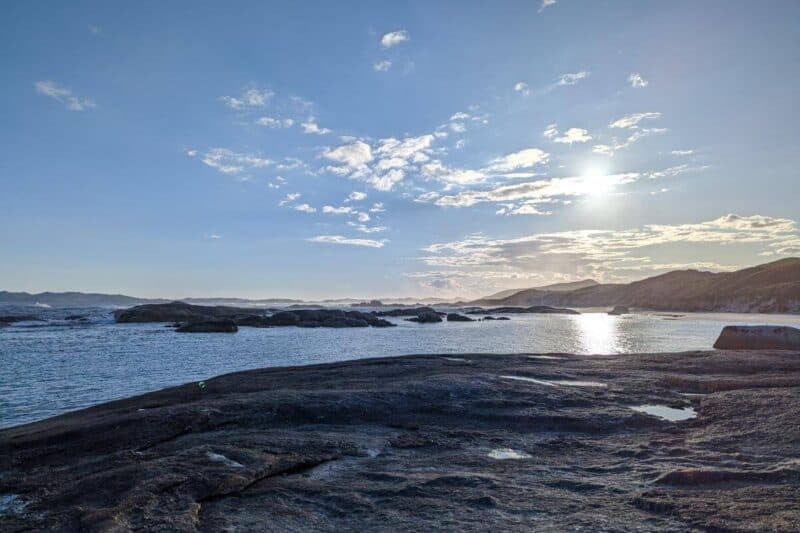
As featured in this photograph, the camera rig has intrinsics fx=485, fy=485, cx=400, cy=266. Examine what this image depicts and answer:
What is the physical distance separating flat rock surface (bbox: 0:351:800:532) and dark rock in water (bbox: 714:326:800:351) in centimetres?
1531

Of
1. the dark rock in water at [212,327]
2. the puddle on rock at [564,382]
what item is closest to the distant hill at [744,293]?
the puddle on rock at [564,382]

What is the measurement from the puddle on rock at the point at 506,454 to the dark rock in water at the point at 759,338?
3051cm

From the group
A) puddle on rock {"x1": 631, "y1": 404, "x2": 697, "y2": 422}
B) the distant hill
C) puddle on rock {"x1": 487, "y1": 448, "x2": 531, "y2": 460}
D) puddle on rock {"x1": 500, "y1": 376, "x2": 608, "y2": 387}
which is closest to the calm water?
puddle on rock {"x1": 487, "y1": 448, "x2": 531, "y2": 460}

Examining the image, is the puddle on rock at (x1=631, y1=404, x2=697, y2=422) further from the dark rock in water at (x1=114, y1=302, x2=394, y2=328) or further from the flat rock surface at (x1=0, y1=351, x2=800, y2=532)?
the dark rock in water at (x1=114, y1=302, x2=394, y2=328)

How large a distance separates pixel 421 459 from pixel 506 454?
6.88 ft

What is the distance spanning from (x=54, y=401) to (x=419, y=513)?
788 inches

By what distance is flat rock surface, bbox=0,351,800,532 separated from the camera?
787 cm

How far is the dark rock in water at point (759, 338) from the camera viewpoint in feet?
106

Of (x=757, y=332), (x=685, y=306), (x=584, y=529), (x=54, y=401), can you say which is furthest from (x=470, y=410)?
(x=685, y=306)

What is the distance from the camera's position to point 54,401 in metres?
20.9

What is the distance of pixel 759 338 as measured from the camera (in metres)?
34.5

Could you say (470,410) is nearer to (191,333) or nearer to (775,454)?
(775,454)

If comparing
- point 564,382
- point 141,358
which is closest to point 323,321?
point 141,358

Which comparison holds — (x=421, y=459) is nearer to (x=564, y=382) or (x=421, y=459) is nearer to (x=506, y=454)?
(x=506, y=454)
